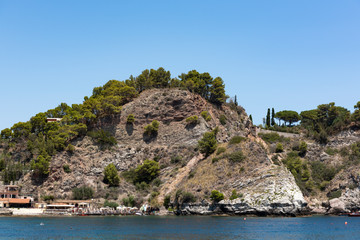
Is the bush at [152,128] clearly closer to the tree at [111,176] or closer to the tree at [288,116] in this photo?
the tree at [111,176]

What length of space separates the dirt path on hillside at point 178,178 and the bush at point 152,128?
16.2m

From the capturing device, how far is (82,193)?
109 meters

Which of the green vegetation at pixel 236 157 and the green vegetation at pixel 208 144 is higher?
the green vegetation at pixel 208 144

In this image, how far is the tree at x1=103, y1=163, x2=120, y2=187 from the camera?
11212 cm

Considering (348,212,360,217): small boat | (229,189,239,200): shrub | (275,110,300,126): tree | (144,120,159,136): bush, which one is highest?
(275,110,300,126): tree

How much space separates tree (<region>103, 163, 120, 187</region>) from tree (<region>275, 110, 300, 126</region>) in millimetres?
72551

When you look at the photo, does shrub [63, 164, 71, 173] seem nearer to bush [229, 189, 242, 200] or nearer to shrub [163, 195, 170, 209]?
shrub [163, 195, 170, 209]

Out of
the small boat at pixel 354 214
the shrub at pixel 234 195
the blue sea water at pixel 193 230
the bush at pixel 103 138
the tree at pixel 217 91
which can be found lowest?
the blue sea water at pixel 193 230

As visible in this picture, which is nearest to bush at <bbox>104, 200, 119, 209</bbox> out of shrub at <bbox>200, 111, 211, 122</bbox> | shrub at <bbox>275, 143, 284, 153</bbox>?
shrub at <bbox>200, 111, 211, 122</bbox>

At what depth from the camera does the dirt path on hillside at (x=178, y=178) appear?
106 metres

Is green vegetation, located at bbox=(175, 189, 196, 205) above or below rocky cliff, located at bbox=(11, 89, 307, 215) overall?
below

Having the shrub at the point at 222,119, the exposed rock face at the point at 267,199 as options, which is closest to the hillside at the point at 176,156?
the exposed rock face at the point at 267,199

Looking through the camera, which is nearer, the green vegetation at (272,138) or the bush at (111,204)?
the bush at (111,204)

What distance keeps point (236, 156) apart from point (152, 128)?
30.3 meters
